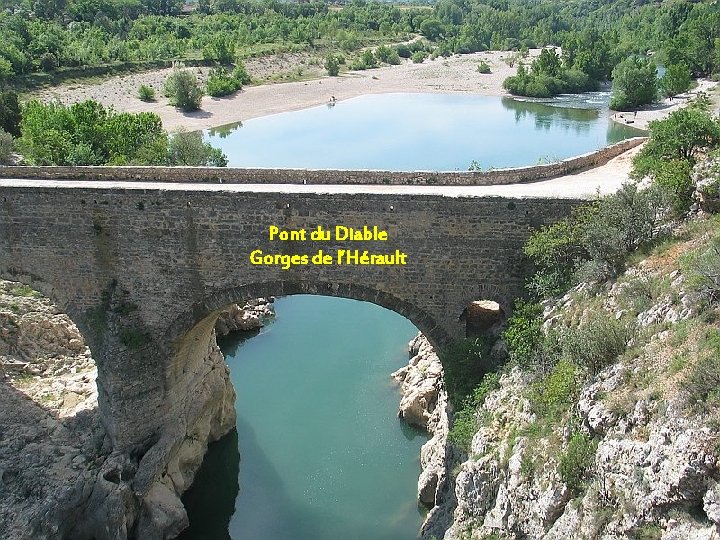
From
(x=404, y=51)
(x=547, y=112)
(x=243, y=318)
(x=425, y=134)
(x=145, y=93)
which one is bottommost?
(x=243, y=318)

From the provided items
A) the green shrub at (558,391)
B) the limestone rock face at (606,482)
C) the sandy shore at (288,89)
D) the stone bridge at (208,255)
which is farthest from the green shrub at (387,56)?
the green shrub at (558,391)

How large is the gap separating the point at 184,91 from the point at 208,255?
3811 centimetres

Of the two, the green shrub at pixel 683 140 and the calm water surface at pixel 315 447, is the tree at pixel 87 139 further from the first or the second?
the green shrub at pixel 683 140

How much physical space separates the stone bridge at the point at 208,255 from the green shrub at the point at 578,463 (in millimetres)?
4269

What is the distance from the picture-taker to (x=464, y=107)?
52.1m

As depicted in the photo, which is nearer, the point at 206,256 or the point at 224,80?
the point at 206,256

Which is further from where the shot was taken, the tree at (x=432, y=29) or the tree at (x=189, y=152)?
the tree at (x=432, y=29)

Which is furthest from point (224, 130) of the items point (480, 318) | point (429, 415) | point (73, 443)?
point (480, 318)

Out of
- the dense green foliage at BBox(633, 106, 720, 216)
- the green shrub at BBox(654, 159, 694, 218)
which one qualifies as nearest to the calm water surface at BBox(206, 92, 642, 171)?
the dense green foliage at BBox(633, 106, 720, 216)

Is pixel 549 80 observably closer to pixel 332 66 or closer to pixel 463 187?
pixel 332 66

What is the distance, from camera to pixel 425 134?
42312 mm

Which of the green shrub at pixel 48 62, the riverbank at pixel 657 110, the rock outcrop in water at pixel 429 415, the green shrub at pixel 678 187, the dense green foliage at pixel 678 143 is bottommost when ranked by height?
the rock outcrop in water at pixel 429 415

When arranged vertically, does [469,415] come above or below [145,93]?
below

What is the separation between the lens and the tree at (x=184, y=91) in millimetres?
46719
